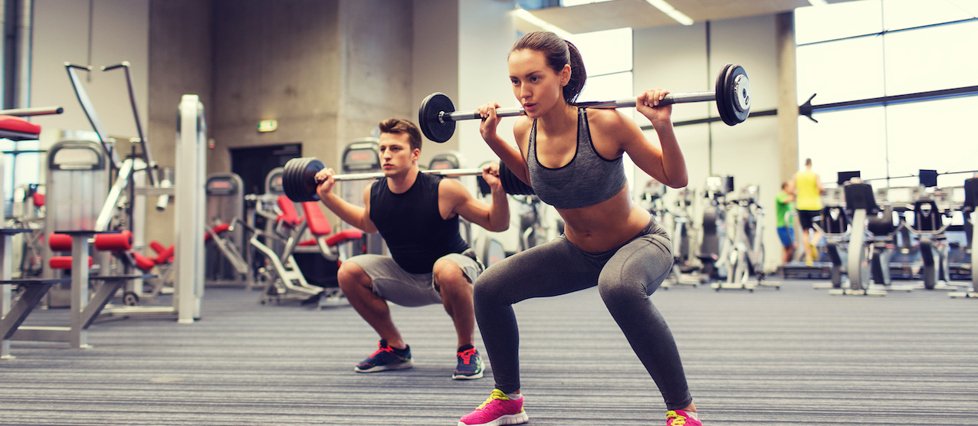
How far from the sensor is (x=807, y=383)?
85.8 inches

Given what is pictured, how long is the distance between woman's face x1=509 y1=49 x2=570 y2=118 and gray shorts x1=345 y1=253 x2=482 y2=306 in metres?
1.01

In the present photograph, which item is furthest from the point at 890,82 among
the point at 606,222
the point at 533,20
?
the point at 606,222

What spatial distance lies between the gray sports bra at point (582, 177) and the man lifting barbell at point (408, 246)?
2.34ft

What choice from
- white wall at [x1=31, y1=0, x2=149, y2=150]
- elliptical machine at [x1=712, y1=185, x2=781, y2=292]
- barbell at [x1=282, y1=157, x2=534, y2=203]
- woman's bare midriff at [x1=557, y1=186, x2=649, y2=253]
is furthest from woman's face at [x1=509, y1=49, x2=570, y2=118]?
white wall at [x1=31, y1=0, x2=149, y2=150]

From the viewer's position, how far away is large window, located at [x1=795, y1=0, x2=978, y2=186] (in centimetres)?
874

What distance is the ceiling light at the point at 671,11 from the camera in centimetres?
927

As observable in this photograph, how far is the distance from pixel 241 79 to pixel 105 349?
23.0 ft

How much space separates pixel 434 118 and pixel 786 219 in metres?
8.14

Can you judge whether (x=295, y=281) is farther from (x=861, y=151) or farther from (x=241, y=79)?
(x=861, y=151)

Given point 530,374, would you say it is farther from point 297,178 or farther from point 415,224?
point 297,178

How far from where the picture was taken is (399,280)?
249cm

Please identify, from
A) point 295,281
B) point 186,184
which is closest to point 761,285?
point 295,281

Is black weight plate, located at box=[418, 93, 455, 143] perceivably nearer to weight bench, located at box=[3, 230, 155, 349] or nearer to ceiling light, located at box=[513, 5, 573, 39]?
weight bench, located at box=[3, 230, 155, 349]

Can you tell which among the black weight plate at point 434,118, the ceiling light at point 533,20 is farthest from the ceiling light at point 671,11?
the black weight plate at point 434,118
